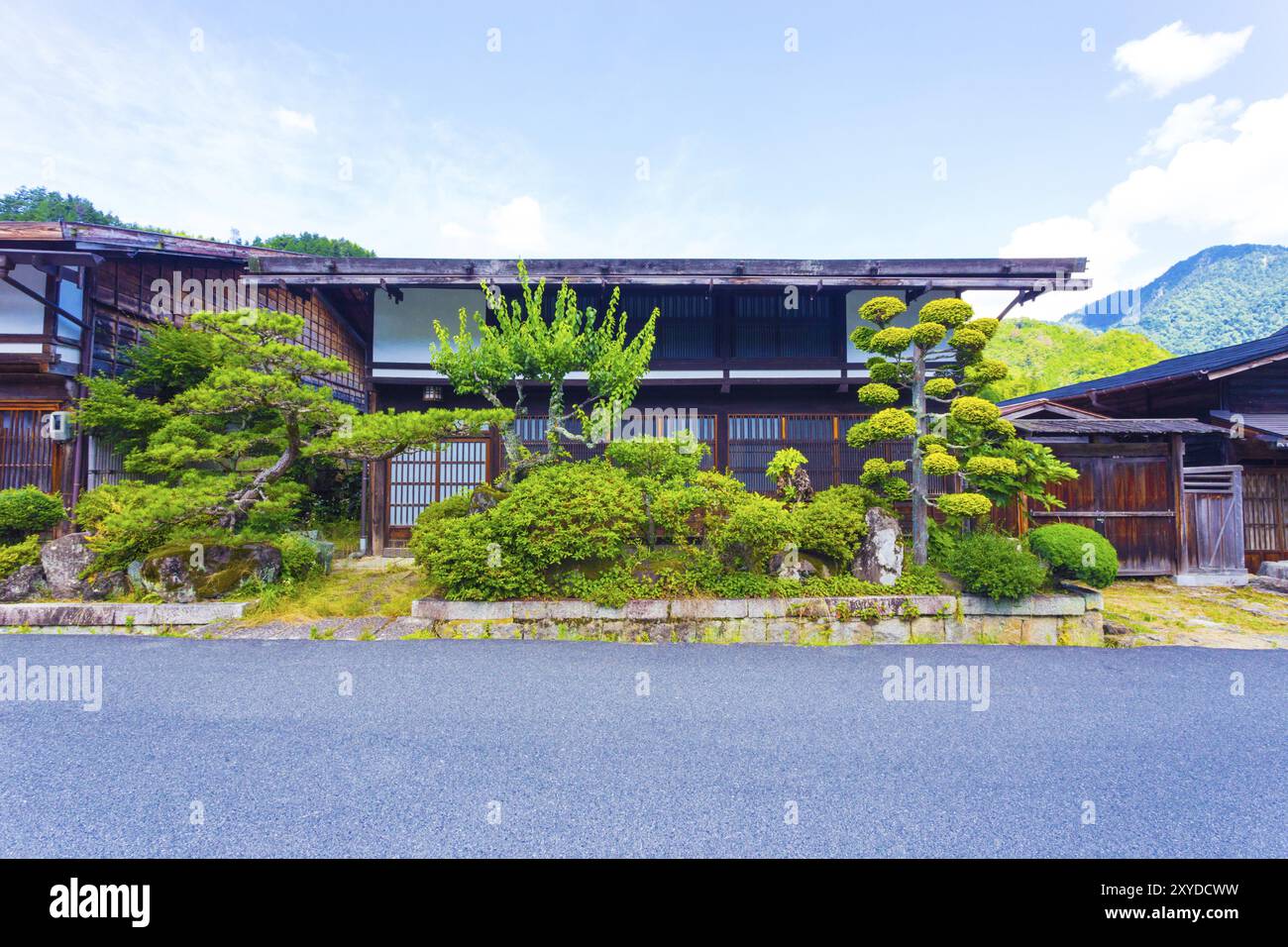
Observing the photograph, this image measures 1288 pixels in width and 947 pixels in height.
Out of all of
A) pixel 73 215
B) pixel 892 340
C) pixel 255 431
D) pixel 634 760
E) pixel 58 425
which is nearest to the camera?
pixel 634 760

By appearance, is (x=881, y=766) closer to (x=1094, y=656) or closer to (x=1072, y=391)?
(x=1094, y=656)

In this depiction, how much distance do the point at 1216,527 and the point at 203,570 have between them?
1711 cm

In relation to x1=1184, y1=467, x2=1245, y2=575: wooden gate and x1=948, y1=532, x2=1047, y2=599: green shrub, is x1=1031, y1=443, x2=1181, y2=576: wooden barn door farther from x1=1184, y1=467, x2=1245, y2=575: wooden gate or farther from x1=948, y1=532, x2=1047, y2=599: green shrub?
x1=948, y1=532, x2=1047, y2=599: green shrub

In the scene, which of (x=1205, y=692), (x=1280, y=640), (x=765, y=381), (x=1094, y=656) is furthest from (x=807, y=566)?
(x=1280, y=640)

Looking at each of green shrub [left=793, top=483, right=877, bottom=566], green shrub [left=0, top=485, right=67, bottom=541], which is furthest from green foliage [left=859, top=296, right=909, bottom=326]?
green shrub [left=0, top=485, right=67, bottom=541]

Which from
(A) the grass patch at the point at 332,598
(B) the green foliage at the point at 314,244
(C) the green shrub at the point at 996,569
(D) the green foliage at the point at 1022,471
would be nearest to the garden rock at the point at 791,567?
(C) the green shrub at the point at 996,569

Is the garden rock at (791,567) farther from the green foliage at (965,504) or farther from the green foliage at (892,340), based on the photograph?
the green foliage at (892,340)

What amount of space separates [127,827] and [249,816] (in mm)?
611

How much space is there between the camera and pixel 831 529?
22.3 ft

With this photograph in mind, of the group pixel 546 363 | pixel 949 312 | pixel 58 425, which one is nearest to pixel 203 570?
pixel 58 425

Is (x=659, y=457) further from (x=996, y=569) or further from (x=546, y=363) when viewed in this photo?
(x=996, y=569)

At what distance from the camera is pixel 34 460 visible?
342 inches

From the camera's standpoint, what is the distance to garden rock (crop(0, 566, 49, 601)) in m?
6.90

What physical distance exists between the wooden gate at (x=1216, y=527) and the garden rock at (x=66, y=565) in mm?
18140
